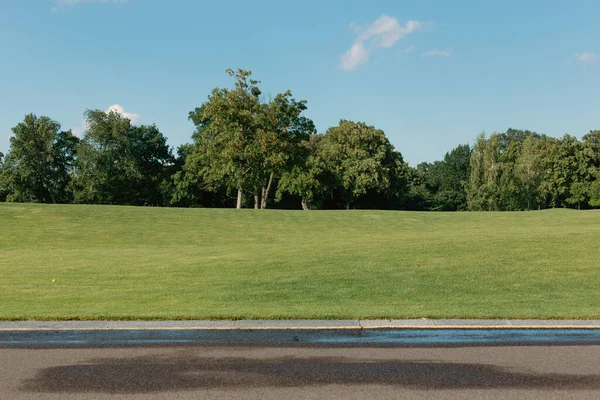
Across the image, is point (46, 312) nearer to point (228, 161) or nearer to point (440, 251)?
point (440, 251)

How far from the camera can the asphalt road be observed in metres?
5.51

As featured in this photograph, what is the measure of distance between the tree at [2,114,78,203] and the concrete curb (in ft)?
234

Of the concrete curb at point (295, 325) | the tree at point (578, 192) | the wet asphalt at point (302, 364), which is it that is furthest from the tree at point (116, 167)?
the wet asphalt at point (302, 364)

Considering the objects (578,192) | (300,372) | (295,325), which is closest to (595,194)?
(578,192)

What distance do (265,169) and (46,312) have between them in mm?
44887

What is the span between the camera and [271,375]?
6.06 m

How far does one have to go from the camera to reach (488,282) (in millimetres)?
12812

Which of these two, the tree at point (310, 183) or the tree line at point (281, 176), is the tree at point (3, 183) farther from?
the tree at point (310, 183)

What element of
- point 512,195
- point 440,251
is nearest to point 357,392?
point 440,251

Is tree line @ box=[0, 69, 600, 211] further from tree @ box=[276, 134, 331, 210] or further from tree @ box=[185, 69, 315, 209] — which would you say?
tree @ box=[185, 69, 315, 209]

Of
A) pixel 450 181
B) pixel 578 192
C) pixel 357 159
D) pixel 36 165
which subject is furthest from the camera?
pixel 450 181

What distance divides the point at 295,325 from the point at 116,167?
71.5 meters

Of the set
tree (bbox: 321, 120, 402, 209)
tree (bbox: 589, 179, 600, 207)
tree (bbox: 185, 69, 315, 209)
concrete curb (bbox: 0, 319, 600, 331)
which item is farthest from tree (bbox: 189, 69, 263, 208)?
tree (bbox: 589, 179, 600, 207)

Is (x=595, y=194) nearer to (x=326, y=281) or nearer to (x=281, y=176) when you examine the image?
(x=281, y=176)
